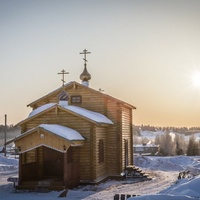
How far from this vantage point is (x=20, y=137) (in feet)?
60.4

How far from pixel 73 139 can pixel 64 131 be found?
2.53 ft

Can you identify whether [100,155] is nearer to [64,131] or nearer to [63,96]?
[64,131]

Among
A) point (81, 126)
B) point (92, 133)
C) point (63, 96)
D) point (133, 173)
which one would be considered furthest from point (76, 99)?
point (133, 173)

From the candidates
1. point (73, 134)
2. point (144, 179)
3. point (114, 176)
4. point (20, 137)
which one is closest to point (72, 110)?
point (73, 134)

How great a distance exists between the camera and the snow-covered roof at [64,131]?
17.8 metres

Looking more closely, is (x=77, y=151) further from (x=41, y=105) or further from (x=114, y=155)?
(x=41, y=105)

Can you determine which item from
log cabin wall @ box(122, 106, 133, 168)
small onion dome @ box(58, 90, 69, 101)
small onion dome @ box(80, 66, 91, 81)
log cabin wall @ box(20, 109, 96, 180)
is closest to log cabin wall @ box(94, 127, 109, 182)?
log cabin wall @ box(20, 109, 96, 180)

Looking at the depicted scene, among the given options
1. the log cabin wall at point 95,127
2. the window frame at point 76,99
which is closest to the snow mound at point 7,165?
the log cabin wall at point 95,127

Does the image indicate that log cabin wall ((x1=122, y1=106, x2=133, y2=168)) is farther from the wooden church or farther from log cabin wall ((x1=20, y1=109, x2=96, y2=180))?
log cabin wall ((x1=20, y1=109, x2=96, y2=180))

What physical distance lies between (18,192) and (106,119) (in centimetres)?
760

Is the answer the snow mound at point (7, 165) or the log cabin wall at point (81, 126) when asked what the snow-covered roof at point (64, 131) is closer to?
the log cabin wall at point (81, 126)

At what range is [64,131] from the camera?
1845cm

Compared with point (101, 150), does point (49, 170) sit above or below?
below

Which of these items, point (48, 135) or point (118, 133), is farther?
point (118, 133)
